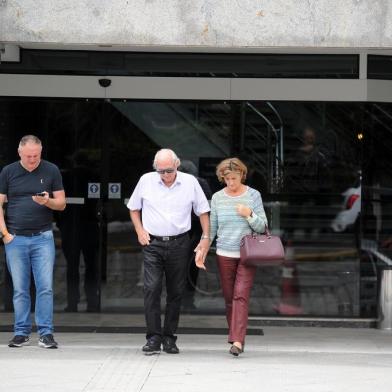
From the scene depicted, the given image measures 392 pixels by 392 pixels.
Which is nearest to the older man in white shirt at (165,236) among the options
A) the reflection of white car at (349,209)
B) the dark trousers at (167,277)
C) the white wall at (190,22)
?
the dark trousers at (167,277)

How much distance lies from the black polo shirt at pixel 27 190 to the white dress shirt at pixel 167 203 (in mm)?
801

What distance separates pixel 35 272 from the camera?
29.3ft

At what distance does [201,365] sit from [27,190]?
2.23 m

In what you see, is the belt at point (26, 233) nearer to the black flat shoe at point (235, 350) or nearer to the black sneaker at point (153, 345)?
the black sneaker at point (153, 345)

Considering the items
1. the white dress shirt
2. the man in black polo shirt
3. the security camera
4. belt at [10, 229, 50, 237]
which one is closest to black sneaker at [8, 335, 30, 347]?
the man in black polo shirt

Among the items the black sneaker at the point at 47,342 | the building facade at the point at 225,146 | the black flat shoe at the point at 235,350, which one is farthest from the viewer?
the building facade at the point at 225,146

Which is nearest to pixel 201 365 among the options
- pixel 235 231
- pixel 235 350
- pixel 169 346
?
pixel 235 350

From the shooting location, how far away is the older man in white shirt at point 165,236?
8.62 m

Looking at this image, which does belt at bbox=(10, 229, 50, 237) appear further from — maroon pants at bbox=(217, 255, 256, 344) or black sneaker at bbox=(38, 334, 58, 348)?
maroon pants at bbox=(217, 255, 256, 344)

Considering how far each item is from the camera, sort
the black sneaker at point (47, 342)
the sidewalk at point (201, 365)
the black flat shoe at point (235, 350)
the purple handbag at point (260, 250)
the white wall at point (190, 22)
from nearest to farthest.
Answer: the sidewalk at point (201, 365) < the purple handbag at point (260, 250) < the black flat shoe at point (235, 350) < the white wall at point (190, 22) < the black sneaker at point (47, 342)

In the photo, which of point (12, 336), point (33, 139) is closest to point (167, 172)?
point (33, 139)

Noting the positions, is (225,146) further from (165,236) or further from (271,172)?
(165,236)

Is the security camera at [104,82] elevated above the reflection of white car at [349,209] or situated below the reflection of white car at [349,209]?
above

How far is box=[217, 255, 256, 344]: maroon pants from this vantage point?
8555 mm
